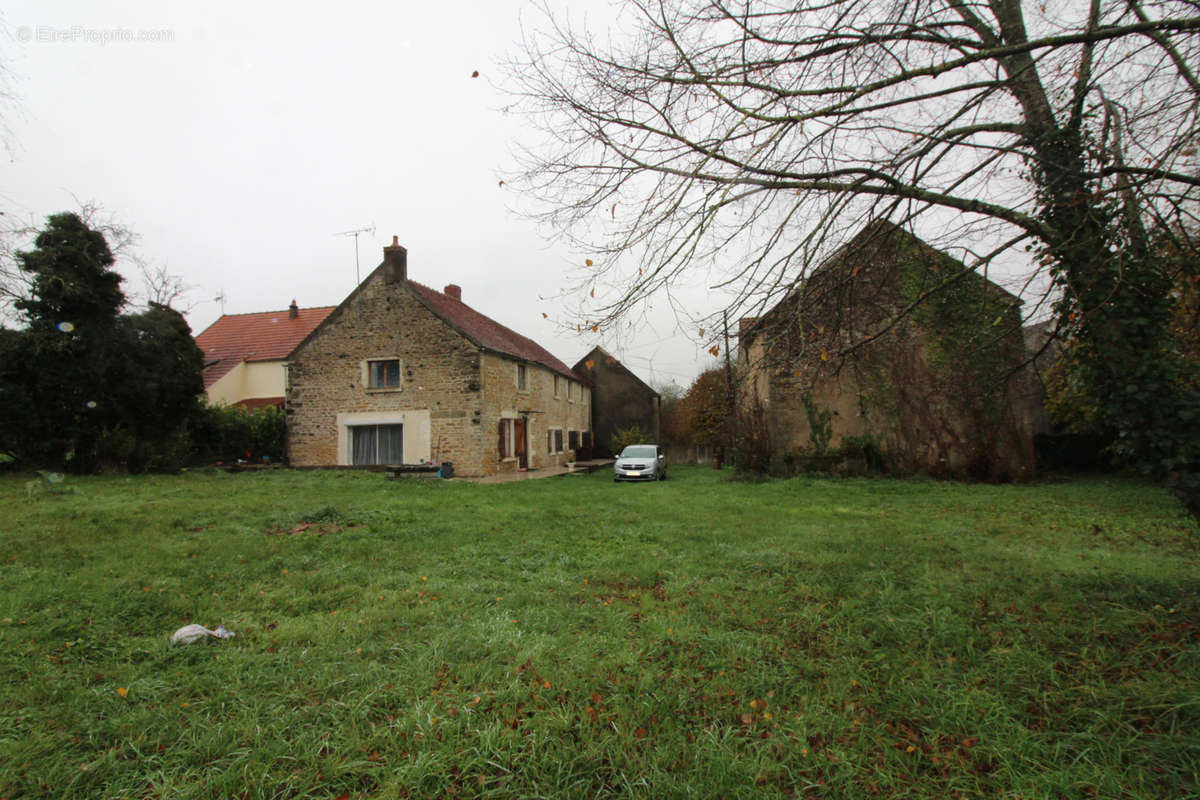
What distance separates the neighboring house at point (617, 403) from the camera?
3228 cm

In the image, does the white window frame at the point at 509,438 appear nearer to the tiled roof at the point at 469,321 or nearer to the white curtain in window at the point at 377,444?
the tiled roof at the point at 469,321

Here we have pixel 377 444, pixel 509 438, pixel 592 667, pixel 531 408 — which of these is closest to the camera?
pixel 592 667

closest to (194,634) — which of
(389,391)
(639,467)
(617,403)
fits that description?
(639,467)

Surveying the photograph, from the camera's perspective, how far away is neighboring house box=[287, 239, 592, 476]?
18969 millimetres

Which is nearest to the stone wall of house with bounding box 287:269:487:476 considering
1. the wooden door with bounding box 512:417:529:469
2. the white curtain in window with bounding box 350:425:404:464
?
the white curtain in window with bounding box 350:425:404:464

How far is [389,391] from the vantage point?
64.0 ft

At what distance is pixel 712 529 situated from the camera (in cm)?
853

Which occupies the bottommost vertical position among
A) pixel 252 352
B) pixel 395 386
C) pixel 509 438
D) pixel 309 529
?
pixel 309 529

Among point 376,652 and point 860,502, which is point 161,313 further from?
point 860,502

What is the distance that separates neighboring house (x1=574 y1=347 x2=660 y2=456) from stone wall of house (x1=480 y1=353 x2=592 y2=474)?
1.21 metres

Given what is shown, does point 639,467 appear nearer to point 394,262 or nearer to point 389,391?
point 389,391

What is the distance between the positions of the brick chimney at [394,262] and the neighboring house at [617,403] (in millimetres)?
13876

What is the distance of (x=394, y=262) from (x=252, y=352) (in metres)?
11.6

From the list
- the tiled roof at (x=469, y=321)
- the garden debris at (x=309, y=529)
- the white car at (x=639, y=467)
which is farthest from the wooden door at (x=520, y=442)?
the garden debris at (x=309, y=529)
